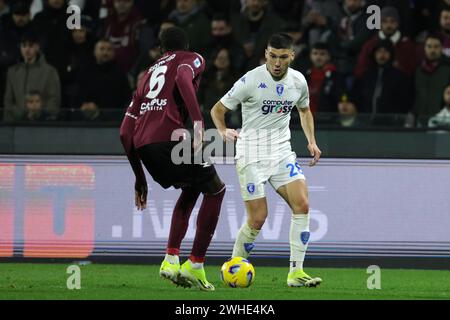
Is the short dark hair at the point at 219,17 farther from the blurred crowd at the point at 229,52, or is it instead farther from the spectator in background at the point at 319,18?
the spectator in background at the point at 319,18

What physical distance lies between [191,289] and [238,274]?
428 millimetres

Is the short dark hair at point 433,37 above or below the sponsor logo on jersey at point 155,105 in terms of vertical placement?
above

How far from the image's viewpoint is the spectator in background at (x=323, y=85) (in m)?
14.7

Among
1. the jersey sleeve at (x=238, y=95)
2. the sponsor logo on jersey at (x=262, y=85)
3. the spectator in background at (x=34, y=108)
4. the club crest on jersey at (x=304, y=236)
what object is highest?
the sponsor logo on jersey at (x=262, y=85)

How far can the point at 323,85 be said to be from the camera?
581 inches

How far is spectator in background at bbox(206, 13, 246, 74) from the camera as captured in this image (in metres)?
15.4

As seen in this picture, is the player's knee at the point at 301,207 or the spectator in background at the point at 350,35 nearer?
the player's knee at the point at 301,207

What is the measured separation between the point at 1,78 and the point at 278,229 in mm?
4313

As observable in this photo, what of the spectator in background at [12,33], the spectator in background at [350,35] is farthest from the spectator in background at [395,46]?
the spectator in background at [12,33]

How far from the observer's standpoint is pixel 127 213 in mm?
13219

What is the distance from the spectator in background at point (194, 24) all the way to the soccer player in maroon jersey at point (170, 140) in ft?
18.1

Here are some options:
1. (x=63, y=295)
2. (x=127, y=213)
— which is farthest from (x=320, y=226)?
(x=63, y=295)

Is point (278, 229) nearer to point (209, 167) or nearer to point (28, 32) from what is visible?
point (209, 167)

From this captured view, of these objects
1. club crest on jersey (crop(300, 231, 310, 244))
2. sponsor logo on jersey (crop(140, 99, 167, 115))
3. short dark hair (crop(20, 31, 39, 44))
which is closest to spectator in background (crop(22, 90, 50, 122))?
short dark hair (crop(20, 31, 39, 44))
